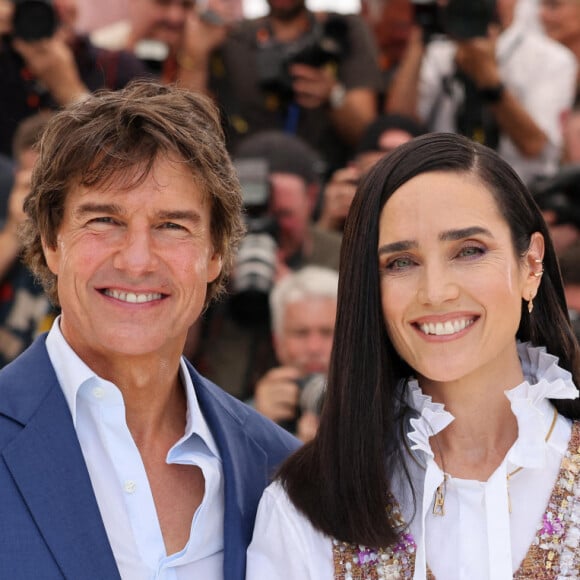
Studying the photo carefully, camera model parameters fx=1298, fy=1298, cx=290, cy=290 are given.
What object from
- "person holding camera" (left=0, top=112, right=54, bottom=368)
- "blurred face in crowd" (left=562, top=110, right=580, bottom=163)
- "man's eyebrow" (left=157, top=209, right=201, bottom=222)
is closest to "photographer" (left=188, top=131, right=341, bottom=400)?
"person holding camera" (left=0, top=112, right=54, bottom=368)

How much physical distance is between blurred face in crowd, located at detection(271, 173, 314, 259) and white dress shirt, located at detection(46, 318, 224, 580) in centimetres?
231

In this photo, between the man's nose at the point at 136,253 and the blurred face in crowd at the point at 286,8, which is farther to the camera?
the blurred face in crowd at the point at 286,8

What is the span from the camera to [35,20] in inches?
221

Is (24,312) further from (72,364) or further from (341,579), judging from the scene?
(341,579)

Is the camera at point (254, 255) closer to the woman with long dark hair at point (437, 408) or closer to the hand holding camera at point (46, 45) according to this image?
the hand holding camera at point (46, 45)

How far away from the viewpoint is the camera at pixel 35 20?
5.59m

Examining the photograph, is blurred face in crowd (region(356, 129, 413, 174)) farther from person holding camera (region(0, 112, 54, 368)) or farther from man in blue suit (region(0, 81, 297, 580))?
man in blue suit (region(0, 81, 297, 580))

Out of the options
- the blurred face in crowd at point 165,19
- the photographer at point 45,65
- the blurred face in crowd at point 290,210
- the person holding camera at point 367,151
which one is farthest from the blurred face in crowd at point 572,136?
the photographer at point 45,65

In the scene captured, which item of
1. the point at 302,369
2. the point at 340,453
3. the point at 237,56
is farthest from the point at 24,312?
the point at 340,453

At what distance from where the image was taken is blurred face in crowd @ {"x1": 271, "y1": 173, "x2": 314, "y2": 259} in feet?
17.5

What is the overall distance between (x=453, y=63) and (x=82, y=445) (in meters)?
3.33

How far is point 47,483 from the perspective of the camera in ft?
9.20

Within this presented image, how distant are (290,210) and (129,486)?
2555mm

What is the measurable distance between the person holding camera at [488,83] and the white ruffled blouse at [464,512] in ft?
8.90
